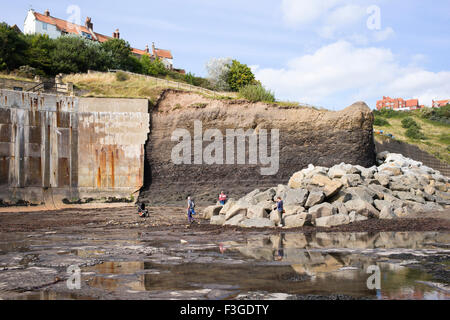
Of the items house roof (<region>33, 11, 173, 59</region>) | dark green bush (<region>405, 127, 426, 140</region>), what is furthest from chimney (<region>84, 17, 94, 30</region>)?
dark green bush (<region>405, 127, 426, 140</region>)

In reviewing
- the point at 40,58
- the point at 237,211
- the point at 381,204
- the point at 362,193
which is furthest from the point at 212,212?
the point at 40,58

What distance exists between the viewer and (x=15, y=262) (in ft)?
31.6

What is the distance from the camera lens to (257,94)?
29.7 metres

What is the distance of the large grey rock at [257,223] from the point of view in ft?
54.4

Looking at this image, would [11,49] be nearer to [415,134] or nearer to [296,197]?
[296,197]

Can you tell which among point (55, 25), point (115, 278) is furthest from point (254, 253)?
point (55, 25)

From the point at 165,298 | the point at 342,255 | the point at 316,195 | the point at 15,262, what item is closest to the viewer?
the point at 165,298

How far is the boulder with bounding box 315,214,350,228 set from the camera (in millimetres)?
16148

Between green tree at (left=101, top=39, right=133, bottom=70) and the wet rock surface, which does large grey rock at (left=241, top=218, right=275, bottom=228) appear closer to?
the wet rock surface

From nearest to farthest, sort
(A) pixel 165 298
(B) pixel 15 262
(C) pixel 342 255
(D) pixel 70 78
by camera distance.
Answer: (A) pixel 165 298
(B) pixel 15 262
(C) pixel 342 255
(D) pixel 70 78

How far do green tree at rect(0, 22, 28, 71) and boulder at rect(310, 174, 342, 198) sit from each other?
1135 inches

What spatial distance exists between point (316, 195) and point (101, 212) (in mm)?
12143

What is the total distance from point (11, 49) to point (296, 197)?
30.7 meters
